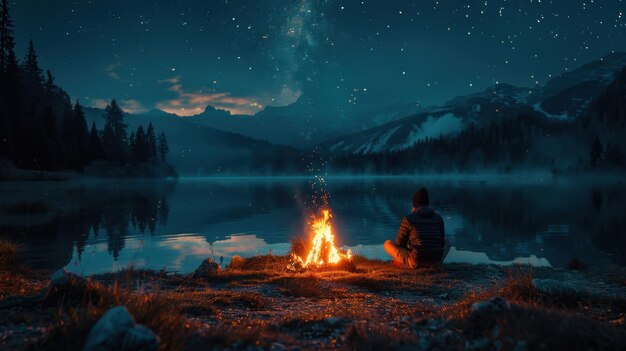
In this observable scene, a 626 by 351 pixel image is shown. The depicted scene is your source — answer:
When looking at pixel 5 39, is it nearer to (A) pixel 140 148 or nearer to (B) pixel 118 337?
(A) pixel 140 148

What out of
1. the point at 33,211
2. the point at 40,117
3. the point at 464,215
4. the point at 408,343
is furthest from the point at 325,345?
the point at 40,117

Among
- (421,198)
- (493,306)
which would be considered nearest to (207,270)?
(421,198)

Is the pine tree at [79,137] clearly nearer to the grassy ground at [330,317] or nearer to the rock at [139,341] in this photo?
the grassy ground at [330,317]

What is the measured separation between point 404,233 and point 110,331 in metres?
9.78

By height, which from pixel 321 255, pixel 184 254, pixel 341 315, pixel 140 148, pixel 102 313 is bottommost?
pixel 184 254

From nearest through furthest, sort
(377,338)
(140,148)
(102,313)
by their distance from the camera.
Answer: (102,313), (377,338), (140,148)

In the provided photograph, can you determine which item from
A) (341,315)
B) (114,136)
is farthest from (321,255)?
(114,136)

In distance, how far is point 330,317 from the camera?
6.52 m

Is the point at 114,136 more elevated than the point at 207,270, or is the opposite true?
the point at 114,136

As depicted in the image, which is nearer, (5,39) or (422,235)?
(422,235)

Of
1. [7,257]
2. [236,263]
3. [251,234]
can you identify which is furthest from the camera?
[251,234]

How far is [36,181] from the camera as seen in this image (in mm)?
75000

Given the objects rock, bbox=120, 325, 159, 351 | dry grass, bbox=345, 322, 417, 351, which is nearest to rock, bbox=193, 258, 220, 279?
dry grass, bbox=345, 322, 417, 351

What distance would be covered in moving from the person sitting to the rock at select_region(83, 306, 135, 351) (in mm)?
9086
